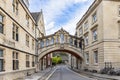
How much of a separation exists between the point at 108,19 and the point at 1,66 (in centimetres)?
1783

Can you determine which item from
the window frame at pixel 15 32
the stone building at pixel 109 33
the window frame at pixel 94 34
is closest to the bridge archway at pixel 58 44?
the window frame at pixel 94 34

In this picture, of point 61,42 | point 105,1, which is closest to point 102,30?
point 105,1

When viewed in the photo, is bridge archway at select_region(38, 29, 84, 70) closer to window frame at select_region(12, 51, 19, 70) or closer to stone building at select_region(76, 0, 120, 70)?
stone building at select_region(76, 0, 120, 70)

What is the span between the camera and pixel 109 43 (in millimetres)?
30984

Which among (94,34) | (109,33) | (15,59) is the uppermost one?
(94,34)

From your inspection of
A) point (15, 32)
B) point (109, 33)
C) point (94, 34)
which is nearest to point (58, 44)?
point (94, 34)

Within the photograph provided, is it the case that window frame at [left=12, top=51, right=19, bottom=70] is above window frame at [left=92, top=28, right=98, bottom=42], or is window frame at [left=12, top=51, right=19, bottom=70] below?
below

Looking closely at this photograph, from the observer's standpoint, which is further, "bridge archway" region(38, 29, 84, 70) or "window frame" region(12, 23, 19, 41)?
"bridge archway" region(38, 29, 84, 70)

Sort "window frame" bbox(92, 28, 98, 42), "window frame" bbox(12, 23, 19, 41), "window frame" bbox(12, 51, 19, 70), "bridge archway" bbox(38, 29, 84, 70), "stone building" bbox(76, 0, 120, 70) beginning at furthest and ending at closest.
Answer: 1. "bridge archway" bbox(38, 29, 84, 70)
2. "window frame" bbox(92, 28, 98, 42)
3. "stone building" bbox(76, 0, 120, 70)
4. "window frame" bbox(12, 23, 19, 41)
5. "window frame" bbox(12, 51, 19, 70)

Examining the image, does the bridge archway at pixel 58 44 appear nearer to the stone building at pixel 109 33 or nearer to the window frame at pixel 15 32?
the stone building at pixel 109 33

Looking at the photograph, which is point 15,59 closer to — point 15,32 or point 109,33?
point 15,32

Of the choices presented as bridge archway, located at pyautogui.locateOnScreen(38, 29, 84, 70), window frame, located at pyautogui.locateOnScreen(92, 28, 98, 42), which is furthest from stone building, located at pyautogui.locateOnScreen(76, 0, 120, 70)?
bridge archway, located at pyautogui.locateOnScreen(38, 29, 84, 70)

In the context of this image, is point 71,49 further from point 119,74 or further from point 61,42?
point 119,74

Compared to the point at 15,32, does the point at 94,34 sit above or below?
above
